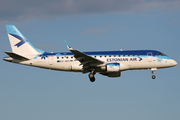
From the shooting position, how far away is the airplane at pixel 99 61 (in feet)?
175

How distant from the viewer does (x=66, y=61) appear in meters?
54.7

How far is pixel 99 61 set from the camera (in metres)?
52.6

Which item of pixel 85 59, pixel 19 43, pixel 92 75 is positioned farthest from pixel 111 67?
pixel 19 43

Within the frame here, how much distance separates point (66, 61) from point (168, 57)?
56.2 feet

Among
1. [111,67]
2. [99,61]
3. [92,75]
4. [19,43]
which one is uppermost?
[19,43]

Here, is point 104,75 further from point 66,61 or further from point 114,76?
point 66,61

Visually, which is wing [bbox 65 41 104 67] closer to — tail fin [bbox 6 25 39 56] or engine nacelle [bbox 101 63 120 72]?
engine nacelle [bbox 101 63 120 72]

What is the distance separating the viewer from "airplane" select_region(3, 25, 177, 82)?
53375mm

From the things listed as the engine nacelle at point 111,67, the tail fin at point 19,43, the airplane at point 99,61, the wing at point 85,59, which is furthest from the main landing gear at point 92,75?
the tail fin at point 19,43

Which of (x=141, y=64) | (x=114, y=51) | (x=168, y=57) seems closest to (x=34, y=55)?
(x=114, y=51)

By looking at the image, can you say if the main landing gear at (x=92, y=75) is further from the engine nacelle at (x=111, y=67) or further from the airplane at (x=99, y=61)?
the engine nacelle at (x=111, y=67)

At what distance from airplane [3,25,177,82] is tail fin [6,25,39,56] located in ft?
2.79

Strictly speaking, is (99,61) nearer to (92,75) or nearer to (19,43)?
(92,75)

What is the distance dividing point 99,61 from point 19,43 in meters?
15.2
